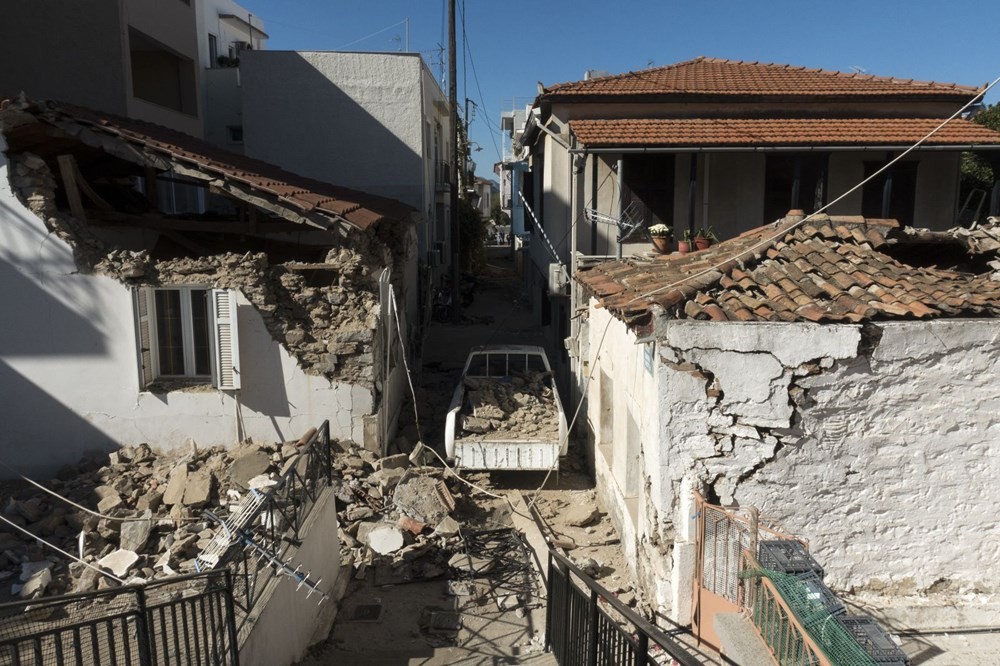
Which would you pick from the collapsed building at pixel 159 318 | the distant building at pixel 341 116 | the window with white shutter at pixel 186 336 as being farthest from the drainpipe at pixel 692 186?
the distant building at pixel 341 116

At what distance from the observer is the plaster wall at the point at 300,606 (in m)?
5.60

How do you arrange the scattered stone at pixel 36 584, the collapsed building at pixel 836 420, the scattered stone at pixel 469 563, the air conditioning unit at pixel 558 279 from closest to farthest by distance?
the collapsed building at pixel 836 420 < the scattered stone at pixel 36 584 < the scattered stone at pixel 469 563 < the air conditioning unit at pixel 558 279

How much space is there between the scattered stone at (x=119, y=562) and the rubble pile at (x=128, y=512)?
10 millimetres

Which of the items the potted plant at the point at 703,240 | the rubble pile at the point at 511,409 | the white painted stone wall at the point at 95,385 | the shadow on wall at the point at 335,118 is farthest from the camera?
the shadow on wall at the point at 335,118

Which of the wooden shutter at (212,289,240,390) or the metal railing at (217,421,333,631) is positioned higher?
the wooden shutter at (212,289,240,390)

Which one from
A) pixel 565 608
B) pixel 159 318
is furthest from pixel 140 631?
pixel 159 318

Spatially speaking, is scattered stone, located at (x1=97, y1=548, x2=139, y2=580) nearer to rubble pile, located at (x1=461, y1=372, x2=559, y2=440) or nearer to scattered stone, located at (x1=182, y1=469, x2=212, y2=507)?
scattered stone, located at (x1=182, y1=469, x2=212, y2=507)

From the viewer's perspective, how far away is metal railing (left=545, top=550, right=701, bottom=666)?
14.0 feet

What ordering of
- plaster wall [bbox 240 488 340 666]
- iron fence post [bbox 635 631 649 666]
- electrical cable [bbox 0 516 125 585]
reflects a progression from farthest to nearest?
electrical cable [bbox 0 516 125 585] → plaster wall [bbox 240 488 340 666] → iron fence post [bbox 635 631 649 666]

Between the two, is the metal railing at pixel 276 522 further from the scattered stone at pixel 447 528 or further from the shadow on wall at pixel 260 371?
the shadow on wall at pixel 260 371

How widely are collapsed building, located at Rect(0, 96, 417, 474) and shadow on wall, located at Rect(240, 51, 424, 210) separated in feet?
26.9

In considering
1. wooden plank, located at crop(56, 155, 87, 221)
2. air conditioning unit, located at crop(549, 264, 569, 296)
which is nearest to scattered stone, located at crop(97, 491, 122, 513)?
wooden plank, located at crop(56, 155, 87, 221)

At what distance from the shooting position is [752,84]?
47.2ft

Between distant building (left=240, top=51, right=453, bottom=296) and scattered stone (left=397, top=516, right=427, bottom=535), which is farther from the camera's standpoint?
distant building (left=240, top=51, right=453, bottom=296)
